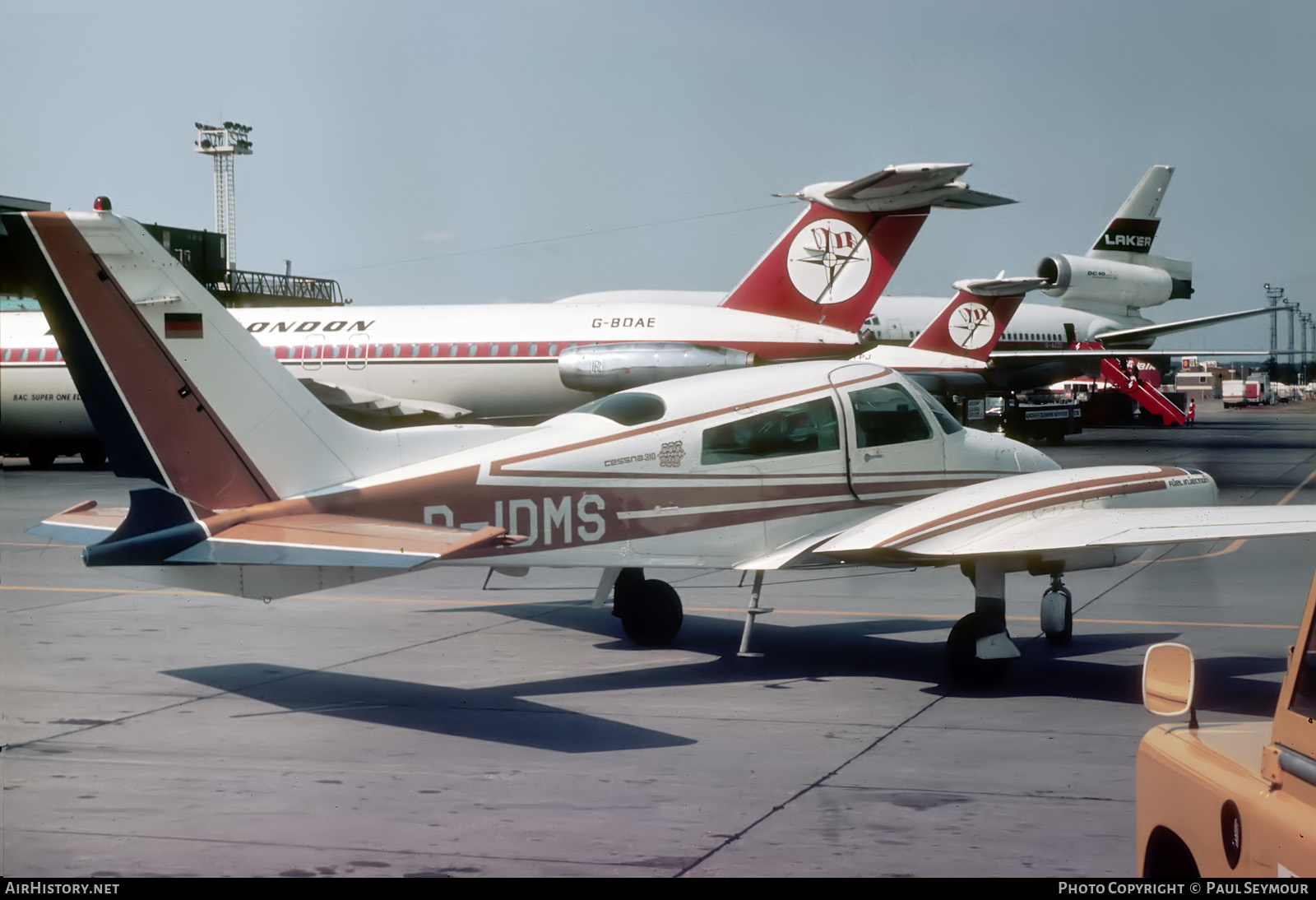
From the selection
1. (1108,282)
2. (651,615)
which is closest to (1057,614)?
(651,615)

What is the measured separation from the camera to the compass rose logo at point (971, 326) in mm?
43594

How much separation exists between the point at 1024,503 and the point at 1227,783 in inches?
271

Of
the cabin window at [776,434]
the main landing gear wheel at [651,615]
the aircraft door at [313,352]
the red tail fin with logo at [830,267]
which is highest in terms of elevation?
the red tail fin with logo at [830,267]

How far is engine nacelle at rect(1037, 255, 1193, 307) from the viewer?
55.3m

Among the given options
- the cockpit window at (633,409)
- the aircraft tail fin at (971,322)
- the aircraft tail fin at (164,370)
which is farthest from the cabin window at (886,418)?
the aircraft tail fin at (971,322)

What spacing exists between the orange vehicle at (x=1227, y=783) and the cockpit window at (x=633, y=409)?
6916 millimetres

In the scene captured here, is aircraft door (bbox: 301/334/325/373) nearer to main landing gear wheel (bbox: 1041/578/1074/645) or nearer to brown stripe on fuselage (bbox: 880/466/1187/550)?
main landing gear wheel (bbox: 1041/578/1074/645)

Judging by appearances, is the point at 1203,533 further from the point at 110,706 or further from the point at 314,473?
the point at 110,706

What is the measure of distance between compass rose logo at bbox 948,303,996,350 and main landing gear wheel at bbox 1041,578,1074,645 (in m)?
32.0

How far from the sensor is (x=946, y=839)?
6.79 meters

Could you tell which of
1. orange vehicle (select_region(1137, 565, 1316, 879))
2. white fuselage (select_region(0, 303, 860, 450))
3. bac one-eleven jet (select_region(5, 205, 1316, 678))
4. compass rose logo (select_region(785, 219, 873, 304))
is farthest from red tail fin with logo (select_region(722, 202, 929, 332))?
orange vehicle (select_region(1137, 565, 1316, 879))

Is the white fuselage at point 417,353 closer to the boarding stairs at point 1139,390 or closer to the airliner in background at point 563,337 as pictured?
the airliner in background at point 563,337

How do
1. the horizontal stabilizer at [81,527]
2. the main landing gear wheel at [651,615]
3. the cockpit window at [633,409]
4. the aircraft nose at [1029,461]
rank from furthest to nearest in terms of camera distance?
the main landing gear wheel at [651,615]
the aircraft nose at [1029,461]
the cockpit window at [633,409]
the horizontal stabilizer at [81,527]

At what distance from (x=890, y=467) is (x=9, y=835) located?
748 centimetres
